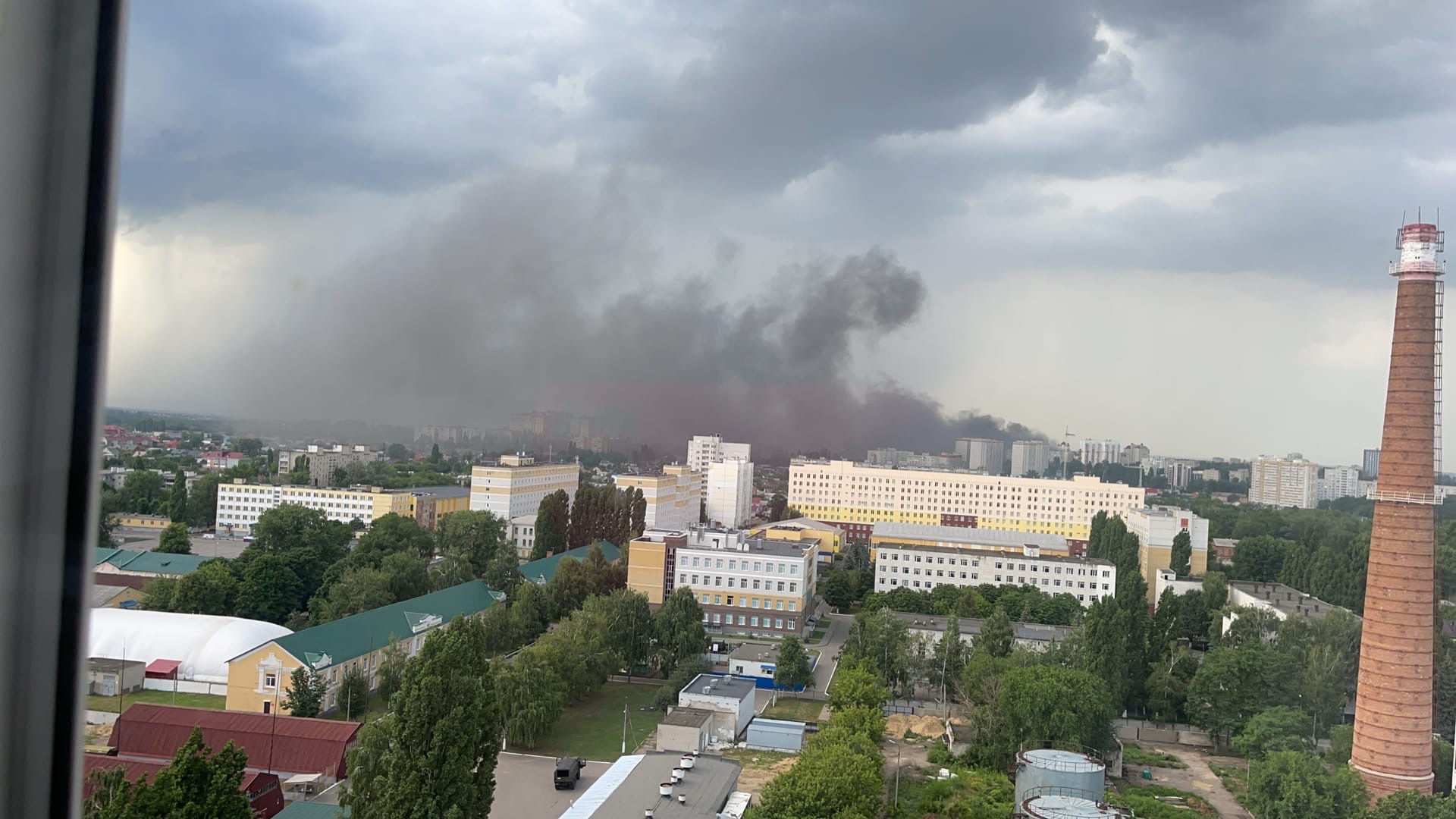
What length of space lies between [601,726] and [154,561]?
7.51m

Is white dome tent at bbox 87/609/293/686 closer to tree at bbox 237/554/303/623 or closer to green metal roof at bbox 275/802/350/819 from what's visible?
tree at bbox 237/554/303/623

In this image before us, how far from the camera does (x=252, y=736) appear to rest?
21.5ft

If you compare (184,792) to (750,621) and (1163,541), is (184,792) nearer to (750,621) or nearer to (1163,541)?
(750,621)

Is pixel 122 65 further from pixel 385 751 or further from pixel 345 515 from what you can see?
pixel 345 515

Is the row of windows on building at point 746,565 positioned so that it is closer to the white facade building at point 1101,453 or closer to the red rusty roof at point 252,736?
the red rusty roof at point 252,736

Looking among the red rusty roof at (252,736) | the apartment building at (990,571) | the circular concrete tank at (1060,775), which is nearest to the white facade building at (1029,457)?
the apartment building at (990,571)

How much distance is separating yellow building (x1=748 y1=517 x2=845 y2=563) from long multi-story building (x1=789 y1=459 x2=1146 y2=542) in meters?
2.88

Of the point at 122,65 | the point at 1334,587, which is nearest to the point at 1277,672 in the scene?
the point at 1334,587

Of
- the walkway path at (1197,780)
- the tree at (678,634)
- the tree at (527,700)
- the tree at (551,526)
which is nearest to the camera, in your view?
the walkway path at (1197,780)

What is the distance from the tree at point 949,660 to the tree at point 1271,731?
248 cm

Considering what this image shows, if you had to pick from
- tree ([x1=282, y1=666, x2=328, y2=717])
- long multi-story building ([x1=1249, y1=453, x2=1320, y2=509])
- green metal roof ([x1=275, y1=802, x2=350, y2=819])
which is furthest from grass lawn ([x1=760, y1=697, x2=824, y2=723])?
long multi-story building ([x1=1249, y1=453, x2=1320, y2=509])

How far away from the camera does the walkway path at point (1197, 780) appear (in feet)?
22.7

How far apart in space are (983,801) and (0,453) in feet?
21.9

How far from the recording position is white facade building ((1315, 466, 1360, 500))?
822 inches
